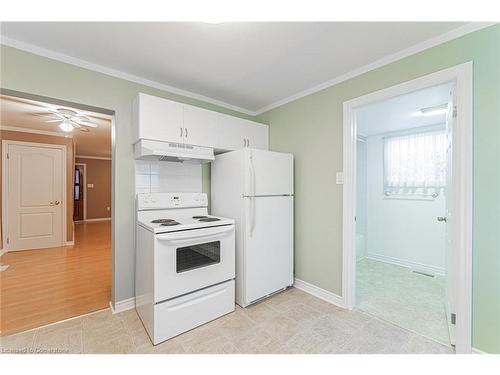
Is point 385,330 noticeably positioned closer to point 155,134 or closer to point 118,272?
point 118,272

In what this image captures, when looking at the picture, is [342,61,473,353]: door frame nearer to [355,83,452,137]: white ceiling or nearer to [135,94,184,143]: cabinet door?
[355,83,452,137]: white ceiling

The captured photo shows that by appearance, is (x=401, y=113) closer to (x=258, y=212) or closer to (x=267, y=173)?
(x=267, y=173)

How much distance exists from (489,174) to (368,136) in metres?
2.79

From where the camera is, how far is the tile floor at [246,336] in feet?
5.42

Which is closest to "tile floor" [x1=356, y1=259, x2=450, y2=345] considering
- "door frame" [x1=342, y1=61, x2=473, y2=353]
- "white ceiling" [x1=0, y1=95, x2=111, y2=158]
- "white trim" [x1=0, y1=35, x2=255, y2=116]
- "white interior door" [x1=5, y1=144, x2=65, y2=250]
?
"door frame" [x1=342, y1=61, x2=473, y2=353]

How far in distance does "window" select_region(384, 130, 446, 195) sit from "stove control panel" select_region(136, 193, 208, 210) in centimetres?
313

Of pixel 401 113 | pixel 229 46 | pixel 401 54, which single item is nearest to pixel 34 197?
pixel 229 46

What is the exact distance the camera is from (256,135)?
9.64 ft

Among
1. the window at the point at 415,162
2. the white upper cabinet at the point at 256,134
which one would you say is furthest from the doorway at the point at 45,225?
the window at the point at 415,162

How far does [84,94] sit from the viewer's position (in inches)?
79.1

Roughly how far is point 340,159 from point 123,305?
8.54ft

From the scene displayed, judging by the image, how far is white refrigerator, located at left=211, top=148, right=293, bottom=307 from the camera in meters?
2.27
